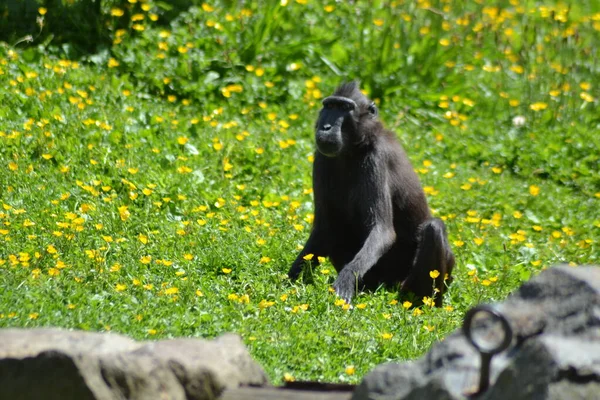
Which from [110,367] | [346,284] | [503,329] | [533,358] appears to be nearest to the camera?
[533,358]

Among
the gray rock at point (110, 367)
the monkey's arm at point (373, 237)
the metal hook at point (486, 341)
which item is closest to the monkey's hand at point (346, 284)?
the monkey's arm at point (373, 237)

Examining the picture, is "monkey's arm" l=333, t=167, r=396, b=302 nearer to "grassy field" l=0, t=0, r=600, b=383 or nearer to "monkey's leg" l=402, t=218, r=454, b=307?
"grassy field" l=0, t=0, r=600, b=383

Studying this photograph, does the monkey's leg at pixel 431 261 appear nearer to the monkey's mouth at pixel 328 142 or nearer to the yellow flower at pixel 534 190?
the monkey's mouth at pixel 328 142

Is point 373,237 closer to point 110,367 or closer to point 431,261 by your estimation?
point 431,261

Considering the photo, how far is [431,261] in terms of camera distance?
7211mm

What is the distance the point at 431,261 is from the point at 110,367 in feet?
12.3

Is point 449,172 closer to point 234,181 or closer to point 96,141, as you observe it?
point 234,181

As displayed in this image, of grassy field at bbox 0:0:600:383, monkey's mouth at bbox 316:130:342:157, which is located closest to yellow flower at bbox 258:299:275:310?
grassy field at bbox 0:0:600:383

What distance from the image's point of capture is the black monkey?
7141mm

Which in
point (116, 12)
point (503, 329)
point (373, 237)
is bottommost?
point (373, 237)

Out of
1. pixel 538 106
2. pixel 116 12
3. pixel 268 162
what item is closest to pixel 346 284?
pixel 268 162

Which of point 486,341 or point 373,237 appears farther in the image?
point 373,237

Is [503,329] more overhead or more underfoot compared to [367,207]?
more overhead

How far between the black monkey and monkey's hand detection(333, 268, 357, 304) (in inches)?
2.1
